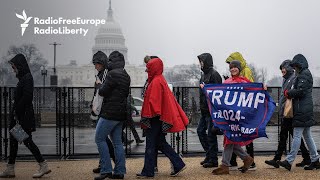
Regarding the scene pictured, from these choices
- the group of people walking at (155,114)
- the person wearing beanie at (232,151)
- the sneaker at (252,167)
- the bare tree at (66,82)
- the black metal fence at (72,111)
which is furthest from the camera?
the bare tree at (66,82)

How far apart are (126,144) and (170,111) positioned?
139 inches

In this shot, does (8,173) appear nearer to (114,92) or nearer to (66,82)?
(114,92)

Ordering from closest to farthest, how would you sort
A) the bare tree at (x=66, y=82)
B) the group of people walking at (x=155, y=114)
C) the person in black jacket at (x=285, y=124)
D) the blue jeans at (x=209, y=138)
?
the group of people walking at (x=155, y=114), the person in black jacket at (x=285, y=124), the blue jeans at (x=209, y=138), the bare tree at (x=66, y=82)

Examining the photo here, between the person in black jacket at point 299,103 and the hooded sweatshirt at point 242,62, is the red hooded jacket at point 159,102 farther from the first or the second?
the person in black jacket at point 299,103

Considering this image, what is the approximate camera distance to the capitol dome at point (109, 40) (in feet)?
465

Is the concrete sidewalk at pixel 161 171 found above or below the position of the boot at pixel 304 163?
below

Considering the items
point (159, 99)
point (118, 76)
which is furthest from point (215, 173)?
point (118, 76)

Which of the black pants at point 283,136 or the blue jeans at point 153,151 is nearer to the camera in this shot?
the blue jeans at point 153,151

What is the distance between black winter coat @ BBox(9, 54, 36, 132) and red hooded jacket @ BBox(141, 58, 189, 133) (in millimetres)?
1722

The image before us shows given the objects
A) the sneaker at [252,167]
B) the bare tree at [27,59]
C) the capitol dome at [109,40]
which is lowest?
the sneaker at [252,167]

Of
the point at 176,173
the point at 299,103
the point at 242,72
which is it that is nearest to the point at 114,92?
the point at 176,173

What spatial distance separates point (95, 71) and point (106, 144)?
112 metres

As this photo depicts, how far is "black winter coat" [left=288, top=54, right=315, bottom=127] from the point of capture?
9430mm

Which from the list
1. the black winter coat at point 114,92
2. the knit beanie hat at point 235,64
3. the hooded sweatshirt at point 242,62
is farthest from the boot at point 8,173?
the hooded sweatshirt at point 242,62
